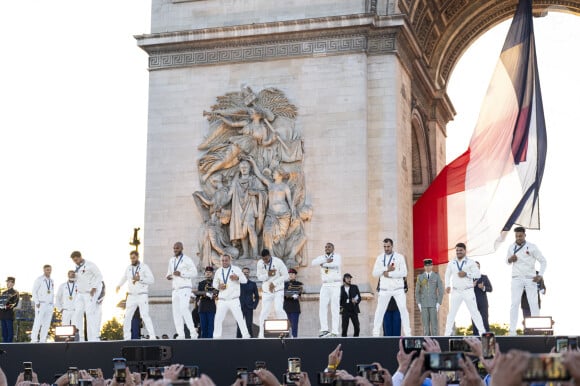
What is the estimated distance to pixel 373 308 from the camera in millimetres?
22812

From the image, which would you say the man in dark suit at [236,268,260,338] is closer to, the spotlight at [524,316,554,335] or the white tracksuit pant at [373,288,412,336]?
the white tracksuit pant at [373,288,412,336]

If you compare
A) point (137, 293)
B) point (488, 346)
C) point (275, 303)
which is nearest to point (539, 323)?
point (275, 303)

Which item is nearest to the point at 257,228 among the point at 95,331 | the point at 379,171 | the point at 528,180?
the point at 379,171

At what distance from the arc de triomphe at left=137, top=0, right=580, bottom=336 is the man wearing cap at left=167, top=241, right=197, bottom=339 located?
428 cm

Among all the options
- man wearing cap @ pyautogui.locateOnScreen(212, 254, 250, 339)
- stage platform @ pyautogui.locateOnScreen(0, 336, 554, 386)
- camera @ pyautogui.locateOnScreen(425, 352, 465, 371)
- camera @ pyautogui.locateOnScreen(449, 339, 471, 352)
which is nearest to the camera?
camera @ pyautogui.locateOnScreen(425, 352, 465, 371)

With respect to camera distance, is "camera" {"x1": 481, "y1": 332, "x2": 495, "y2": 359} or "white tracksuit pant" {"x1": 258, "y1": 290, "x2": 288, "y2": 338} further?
"white tracksuit pant" {"x1": 258, "y1": 290, "x2": 288, "y2": 338}

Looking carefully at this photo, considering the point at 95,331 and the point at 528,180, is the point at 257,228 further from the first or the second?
the point at 528,180

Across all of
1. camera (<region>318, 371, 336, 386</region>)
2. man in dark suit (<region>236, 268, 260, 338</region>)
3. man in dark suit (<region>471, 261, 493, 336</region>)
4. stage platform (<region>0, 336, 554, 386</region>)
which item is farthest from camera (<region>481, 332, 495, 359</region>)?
man in dark suit (<region>236, 268, 260, 338</region>)

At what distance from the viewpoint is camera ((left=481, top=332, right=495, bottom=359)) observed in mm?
7059

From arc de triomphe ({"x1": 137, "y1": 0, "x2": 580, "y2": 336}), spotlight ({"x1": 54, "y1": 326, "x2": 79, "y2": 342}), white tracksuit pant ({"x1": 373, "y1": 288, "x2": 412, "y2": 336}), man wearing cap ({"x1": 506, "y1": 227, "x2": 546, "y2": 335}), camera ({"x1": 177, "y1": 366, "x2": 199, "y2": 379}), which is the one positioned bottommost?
camera ({"x1": 177, "y1": 366, "x2": 199, "y2": 379})

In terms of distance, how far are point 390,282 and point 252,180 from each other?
6756mm

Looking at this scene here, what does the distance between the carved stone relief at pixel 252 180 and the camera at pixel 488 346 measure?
1633cm

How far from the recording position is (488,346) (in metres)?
7.11

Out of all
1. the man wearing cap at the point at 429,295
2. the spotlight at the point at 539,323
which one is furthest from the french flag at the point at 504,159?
the spotlight at the point at 539,323
